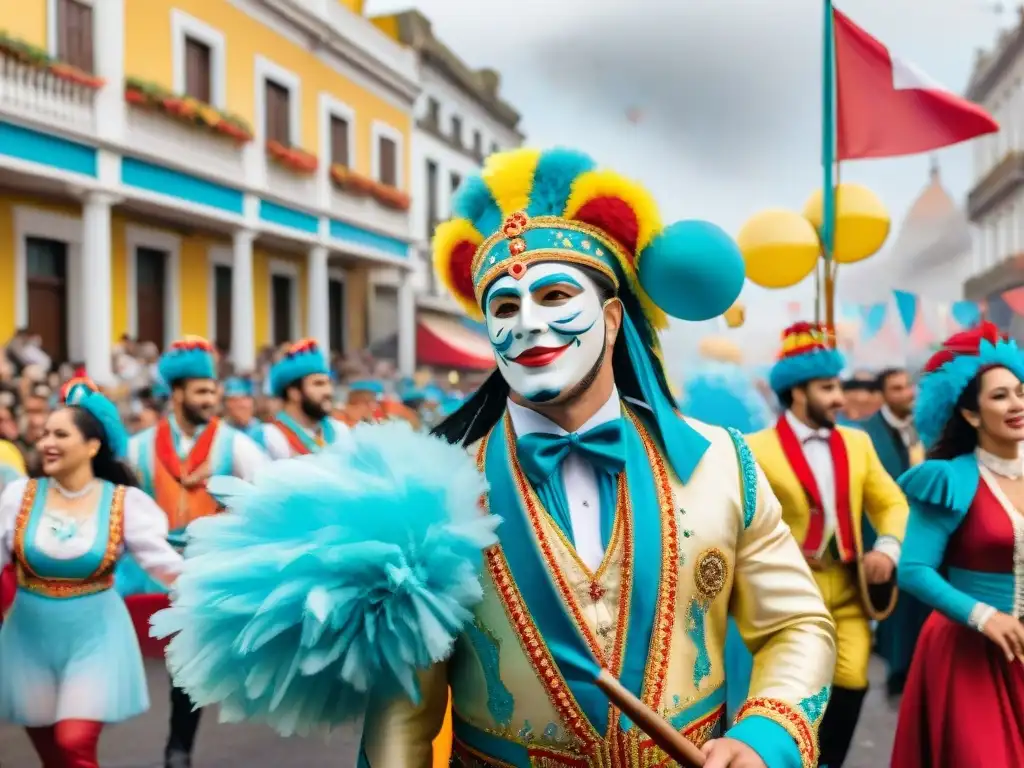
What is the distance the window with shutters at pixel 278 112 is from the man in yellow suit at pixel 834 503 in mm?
15598

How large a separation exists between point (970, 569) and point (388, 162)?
21423 millimetres

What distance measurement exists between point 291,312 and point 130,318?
4946 millimetres

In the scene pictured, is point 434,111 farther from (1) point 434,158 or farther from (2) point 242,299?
(2) point 242,299

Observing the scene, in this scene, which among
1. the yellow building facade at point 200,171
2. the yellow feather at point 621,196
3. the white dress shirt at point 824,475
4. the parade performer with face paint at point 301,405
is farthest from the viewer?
the yellow building facade at point 200,171

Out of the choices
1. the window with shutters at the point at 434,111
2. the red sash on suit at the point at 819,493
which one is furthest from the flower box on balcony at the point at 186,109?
the red sash on suit at the point at 819,493

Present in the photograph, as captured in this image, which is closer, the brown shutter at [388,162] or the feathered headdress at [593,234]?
the feathered headdress at [593,234]

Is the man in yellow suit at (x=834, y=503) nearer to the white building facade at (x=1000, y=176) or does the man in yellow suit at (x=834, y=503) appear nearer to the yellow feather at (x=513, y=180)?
the yellow feather at (x=513, y=180)

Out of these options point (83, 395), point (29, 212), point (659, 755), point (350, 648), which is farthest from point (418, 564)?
point (29, 212)

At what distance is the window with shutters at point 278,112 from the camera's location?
1889 centimetres

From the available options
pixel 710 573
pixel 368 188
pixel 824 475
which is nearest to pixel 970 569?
pixel 824 475

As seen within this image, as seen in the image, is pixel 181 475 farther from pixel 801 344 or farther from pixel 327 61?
pixel 327 61

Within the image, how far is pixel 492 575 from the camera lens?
203 centimetres

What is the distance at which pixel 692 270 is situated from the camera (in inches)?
85.0

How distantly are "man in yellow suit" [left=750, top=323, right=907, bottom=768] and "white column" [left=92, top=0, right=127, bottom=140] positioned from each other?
1141 cm
